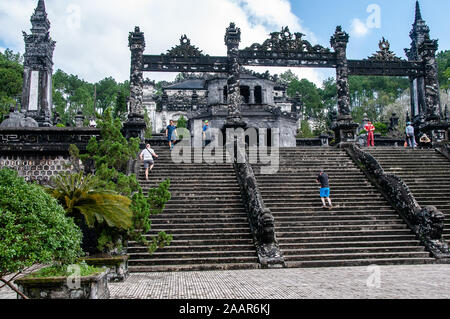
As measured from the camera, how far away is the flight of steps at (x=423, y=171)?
12.6 m

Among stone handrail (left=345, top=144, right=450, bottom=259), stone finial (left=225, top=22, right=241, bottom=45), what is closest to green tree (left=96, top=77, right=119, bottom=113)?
stone finial (left=225, top=22, right=241, bottom=45)

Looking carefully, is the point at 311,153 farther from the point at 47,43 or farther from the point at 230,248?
the point at 47,43

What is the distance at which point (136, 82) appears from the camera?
668 inches

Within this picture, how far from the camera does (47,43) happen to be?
716 inches

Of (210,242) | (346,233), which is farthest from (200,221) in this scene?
(346,233)

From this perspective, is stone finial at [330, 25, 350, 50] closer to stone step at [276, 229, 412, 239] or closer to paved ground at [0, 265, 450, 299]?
stone step at [276, 229, 412, 239]

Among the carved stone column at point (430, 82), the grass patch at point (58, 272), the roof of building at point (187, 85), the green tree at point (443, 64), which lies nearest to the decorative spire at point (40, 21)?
the grass patch at point (58, 272)

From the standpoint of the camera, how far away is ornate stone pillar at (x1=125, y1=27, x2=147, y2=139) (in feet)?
52.0

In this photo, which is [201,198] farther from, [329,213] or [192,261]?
[329,213]

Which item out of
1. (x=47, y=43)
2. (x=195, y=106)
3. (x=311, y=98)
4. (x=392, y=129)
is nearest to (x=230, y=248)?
(x=47, y=43)

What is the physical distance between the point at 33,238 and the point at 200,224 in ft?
22.4

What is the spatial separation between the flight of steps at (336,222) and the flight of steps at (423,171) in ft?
4.67

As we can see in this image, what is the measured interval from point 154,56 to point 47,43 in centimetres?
512

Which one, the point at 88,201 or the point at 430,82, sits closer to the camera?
the point at 88,201
